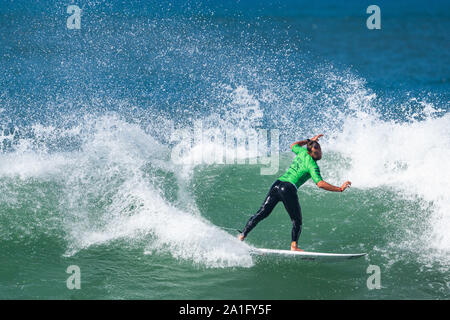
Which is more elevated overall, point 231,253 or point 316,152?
point 316,152

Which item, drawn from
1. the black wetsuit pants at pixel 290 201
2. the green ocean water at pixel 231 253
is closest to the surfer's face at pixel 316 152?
the black wetsuit pants at pixel 290 201

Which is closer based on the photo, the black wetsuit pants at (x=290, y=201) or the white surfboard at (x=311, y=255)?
the white surfboard at (x=311, y=255)

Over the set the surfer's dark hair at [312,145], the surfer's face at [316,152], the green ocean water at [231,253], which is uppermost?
the surfer's dark hair at [312,145]

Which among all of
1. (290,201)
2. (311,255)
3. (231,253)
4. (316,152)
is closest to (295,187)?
(290,201)

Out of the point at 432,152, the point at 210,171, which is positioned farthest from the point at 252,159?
the point at 432,152

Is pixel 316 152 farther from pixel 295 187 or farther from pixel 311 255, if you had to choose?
pixel 311 255

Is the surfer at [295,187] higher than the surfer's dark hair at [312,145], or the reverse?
the surfer's dark hair at [312,145]

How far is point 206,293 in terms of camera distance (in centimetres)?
595

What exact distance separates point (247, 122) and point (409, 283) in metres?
8.67

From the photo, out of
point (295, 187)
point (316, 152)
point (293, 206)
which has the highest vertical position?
point (316, 152)

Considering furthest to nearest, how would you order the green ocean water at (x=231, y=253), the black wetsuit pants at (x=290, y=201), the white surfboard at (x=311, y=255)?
1. the black wetsuit pants at (x=290, y=201)
2. the white surfboard at (x=311, y=255)
3. the green ocean water at (x=231, y=253)

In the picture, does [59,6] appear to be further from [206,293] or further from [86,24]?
[206,293]

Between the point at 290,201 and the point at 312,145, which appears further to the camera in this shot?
the point at 290,201

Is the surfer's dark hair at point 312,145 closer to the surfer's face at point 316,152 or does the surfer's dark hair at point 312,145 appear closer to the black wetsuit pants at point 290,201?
the surfer's face at point 316,152
